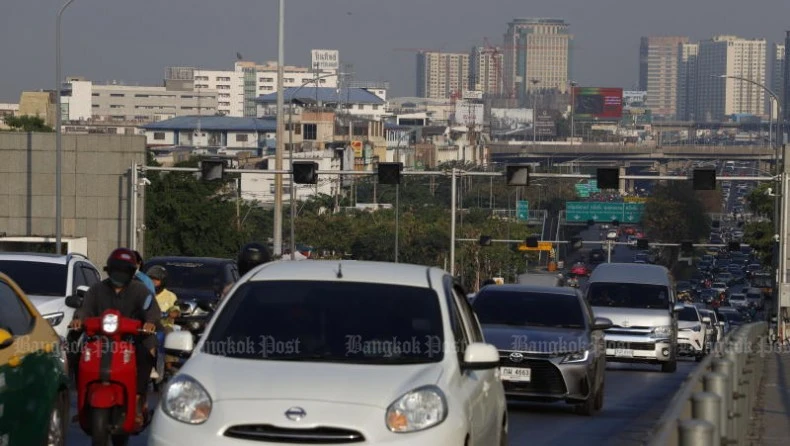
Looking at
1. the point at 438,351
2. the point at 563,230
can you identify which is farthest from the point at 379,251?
the point at 438,351

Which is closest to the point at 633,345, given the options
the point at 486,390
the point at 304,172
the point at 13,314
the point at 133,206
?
the point at 304,172

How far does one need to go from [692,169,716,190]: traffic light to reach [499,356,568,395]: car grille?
28.3 metres

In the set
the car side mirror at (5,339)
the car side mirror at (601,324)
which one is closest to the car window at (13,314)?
the car side mirror at (5,339)

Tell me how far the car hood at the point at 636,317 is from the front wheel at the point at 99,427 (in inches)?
697

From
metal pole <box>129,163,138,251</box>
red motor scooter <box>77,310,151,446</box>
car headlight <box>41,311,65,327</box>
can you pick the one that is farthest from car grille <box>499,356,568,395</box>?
metal pole <box>129,163,138,251</box>

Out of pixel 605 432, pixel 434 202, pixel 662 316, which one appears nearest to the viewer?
pixel 605 432

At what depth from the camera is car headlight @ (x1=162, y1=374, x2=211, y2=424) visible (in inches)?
328

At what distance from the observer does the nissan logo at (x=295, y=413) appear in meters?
8.12

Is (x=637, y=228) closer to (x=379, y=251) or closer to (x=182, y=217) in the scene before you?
(x=379, y=251)

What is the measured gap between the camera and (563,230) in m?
142

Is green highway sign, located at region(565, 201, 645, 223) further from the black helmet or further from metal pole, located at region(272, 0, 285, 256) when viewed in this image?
the black helmet

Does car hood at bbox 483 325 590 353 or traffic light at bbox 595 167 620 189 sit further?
traffic light at bbox 595 167 620 189

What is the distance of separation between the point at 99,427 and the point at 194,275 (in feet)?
43.3

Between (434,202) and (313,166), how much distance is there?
295 feet
